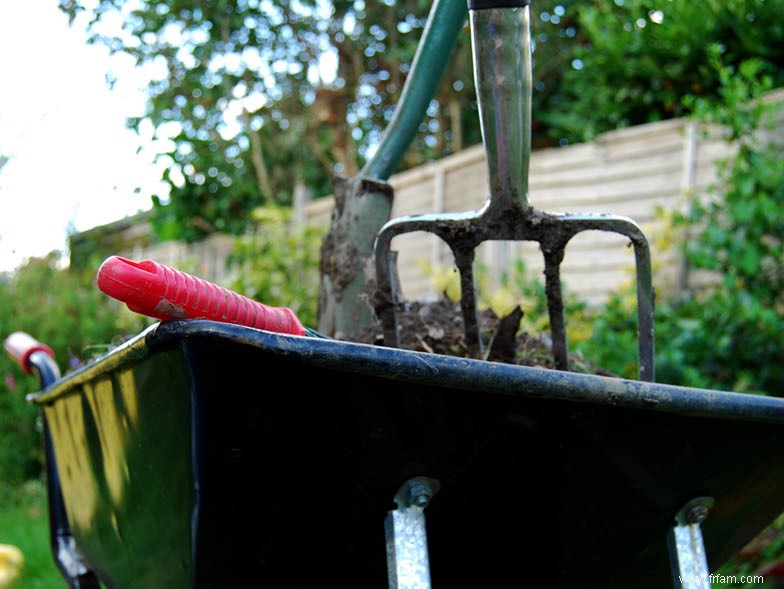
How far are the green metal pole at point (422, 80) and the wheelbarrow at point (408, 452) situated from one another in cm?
34

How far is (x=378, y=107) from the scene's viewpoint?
24.5 feet

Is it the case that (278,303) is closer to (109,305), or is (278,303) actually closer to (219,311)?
(109,305)

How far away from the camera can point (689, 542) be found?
3.07ft

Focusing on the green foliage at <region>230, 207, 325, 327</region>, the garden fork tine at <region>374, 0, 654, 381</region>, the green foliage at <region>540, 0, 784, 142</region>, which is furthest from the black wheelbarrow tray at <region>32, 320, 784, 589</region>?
the green foliage at <region>540, 0, 784, 142</region>

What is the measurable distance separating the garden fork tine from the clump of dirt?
3.3 inches

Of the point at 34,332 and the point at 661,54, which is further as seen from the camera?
the point at 34,332

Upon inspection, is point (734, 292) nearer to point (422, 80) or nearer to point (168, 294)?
point (422, 80)

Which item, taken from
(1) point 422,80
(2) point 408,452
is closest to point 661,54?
(1) point 422,80

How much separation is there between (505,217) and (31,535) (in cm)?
310

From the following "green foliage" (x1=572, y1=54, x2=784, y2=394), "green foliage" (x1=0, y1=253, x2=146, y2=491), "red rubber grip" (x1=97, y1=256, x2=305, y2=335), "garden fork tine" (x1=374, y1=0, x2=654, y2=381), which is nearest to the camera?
"red rubber grip" (x1=97, y1=256, x2=305, y2=335)

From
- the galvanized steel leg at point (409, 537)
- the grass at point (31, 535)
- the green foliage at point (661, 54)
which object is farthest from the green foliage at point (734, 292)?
the galvanized steel leg at point (409, 537)

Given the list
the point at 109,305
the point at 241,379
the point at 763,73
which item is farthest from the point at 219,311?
the point at 109,305

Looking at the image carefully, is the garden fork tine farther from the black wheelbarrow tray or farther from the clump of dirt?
the black wheelbarrow tray

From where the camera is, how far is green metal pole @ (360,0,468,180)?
4.01 ft
